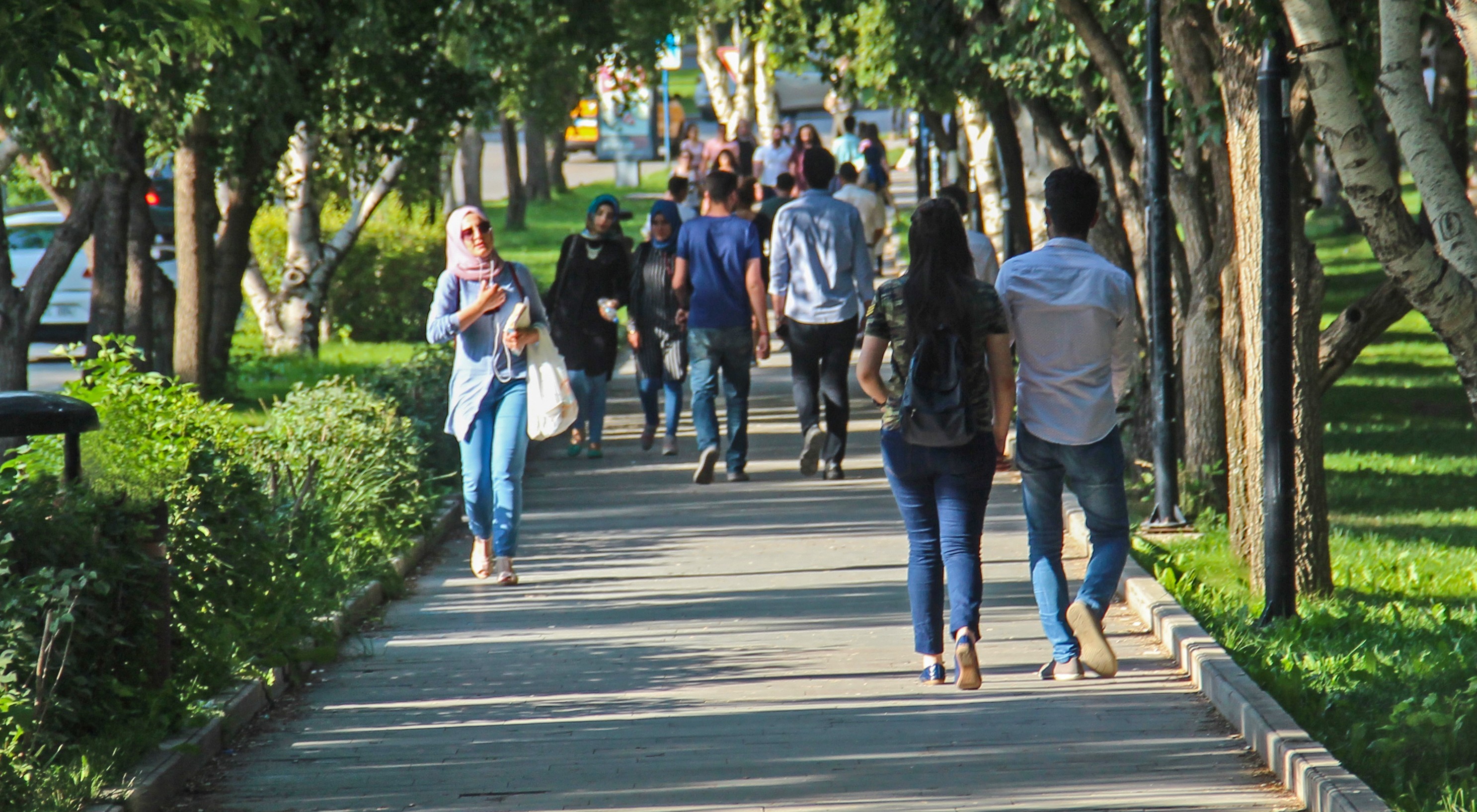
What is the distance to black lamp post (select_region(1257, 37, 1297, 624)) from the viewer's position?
736 centimetres

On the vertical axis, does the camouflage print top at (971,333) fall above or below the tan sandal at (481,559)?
above

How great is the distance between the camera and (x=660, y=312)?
13281 mm

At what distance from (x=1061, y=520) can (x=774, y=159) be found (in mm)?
21099

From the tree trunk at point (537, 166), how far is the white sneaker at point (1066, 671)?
39.0m

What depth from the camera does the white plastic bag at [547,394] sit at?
8.87 metres

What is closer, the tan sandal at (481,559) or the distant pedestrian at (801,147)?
the tan sandal at (481,559)

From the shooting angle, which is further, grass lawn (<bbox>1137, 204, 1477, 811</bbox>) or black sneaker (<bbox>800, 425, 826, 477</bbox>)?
black sneaker (<bbox>800, 425, 826, 477</bbox>)

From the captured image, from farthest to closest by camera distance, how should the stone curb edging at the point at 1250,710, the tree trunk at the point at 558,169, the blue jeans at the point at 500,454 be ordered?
the tree trunk at the point at 558,169, the blue jeans at the point at 500,454, the stone curb edging at the point at 1250,710

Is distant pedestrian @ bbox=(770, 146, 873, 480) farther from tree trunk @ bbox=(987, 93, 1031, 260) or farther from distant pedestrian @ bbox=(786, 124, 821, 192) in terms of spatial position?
distant pedestrian @ bbox=(786, 124, 821, 192)

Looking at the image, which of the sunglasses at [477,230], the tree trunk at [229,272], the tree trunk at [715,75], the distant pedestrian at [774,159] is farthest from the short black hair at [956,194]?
the tree trunk at [715,75]

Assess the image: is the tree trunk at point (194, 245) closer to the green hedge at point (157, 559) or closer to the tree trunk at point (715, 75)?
the green hedge at point (157, 559)

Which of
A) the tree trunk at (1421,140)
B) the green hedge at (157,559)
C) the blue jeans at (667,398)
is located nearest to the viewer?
the green hedge at (157,559)

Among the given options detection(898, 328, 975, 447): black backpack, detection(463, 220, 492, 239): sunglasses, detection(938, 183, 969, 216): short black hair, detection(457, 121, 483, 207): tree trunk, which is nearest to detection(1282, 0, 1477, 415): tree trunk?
detection(898, 328, 975, 447): black backpack

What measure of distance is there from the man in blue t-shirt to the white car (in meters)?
11.9
